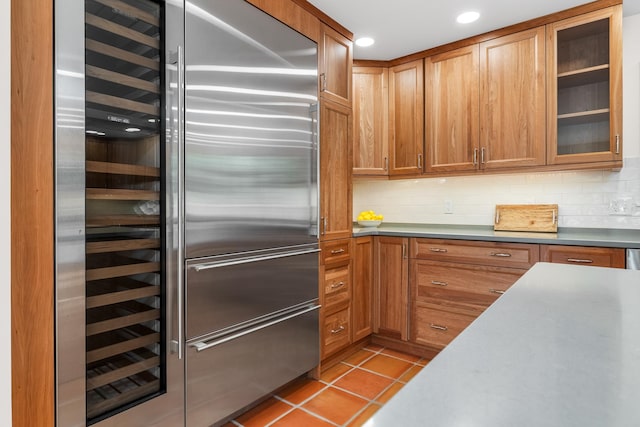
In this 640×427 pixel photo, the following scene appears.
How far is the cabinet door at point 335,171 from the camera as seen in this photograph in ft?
8.04

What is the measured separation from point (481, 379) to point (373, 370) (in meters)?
2.38

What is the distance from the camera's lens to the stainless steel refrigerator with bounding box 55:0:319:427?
1.34 meters

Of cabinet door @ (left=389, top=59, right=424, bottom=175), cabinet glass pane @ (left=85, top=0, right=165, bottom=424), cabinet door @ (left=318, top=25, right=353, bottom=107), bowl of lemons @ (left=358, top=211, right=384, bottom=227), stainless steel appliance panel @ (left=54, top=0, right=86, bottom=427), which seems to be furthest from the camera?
bowl of lemons @ (left=358, top=211, right=384, bottom=227)

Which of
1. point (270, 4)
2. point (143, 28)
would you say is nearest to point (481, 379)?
point (143, 28)

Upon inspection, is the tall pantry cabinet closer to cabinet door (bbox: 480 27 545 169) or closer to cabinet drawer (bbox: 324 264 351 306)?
cabinet drawer (bbox: 324 264 351 306)

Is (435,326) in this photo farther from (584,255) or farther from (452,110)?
(452,110)

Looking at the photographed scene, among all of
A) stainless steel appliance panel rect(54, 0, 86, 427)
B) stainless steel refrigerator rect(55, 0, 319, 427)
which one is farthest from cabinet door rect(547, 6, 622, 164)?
stainless steel appliance panel rect(54, 0, 86, 427)

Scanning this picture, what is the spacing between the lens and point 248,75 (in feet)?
6.33

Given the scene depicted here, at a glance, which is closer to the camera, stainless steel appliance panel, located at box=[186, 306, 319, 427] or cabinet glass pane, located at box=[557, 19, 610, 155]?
stainless steel appliance panel, located at box=[186, 306, 319, 427]

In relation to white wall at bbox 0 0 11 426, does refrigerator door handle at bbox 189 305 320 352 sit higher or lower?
lower

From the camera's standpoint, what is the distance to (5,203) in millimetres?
1165

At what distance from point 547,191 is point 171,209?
8.99 feet

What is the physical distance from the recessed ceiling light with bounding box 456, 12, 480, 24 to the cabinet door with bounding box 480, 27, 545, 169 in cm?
29


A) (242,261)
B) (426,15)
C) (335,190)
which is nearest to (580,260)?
(335,190)
